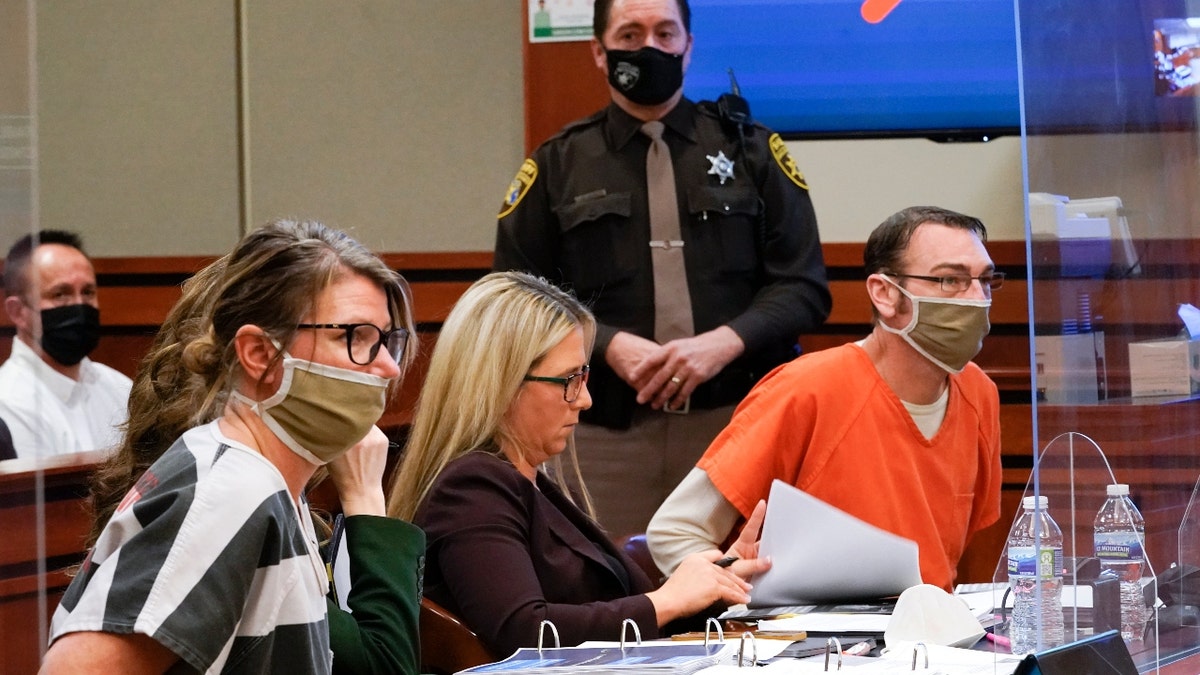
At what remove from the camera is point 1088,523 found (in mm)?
1550

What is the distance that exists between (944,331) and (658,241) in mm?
1044

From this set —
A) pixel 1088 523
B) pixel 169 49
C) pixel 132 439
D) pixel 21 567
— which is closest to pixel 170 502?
pixel 132 439

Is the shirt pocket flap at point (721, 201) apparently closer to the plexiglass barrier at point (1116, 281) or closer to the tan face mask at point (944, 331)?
the tan face mask at point (944, 331)

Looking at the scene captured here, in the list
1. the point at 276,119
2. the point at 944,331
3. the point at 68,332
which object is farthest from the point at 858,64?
the point at 68,332

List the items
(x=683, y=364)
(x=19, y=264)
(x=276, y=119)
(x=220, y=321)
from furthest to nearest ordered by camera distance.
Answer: (x=276, y=119) < (x=683, y=364) < (x=19, y=264) < (x=220, y=321)

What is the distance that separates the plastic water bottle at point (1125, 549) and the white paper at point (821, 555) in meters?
0.69

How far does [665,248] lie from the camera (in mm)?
3578

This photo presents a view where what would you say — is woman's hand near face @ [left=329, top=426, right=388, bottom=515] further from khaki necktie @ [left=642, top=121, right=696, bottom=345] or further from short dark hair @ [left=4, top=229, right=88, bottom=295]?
khaki necktie @ [left=642, top=121, right=696, bottom=345]

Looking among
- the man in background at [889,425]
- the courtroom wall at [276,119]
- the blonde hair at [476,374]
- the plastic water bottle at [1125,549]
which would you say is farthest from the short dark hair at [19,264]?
the courtroom wall at [276,119]

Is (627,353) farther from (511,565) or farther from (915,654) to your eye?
(915,654)

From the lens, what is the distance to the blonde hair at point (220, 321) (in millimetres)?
1574

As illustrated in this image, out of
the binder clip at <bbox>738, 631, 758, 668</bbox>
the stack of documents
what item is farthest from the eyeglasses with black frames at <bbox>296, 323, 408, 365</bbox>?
the binder clip at <bbox>738, 631, 758, 668</bbox>

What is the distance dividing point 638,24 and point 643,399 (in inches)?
36.9

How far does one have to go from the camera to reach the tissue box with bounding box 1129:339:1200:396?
5.41 ft
